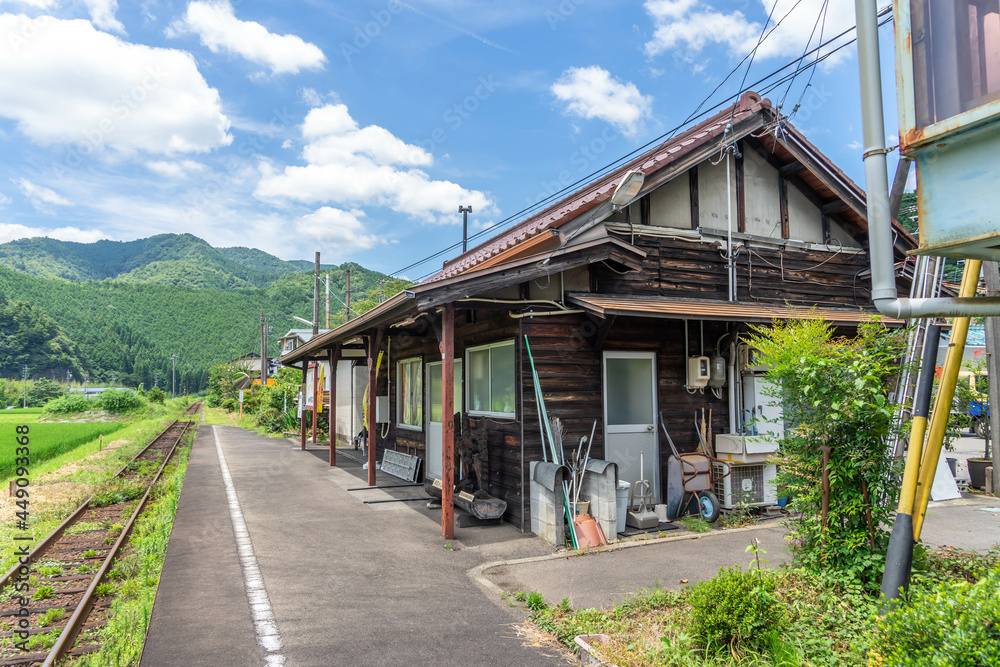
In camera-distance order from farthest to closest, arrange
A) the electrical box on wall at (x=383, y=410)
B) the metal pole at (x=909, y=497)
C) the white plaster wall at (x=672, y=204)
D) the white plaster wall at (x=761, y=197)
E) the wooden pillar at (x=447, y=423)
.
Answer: the electrical box on wall at (x=383, y=410) → the white plaster wall at (x=761, y=197) → the white plaster wall at (x=672, y=204) → the wooden pillar at (x=447, y=423) → the metal pole at (x=909, y=497)

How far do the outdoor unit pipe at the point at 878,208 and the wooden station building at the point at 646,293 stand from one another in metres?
3.58

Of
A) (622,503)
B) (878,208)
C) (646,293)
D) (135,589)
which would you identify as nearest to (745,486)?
(622,503)

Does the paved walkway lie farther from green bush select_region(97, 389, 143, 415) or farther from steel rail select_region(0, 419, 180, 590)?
green bush select_region(97, 389, 143, 415)

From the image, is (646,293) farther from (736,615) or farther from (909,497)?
(736,615)

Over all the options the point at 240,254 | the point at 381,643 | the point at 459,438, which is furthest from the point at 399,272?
the point at 240,254

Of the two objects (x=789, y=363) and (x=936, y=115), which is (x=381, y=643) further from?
(x=936, y=115)

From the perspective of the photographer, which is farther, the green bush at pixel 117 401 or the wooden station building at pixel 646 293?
the green bush at pixel 117 401

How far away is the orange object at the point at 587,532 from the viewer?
668 centimetres

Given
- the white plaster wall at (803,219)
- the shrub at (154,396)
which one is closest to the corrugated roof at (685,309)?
the white plaster wall at (803,219)

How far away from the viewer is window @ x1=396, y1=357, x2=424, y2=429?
11.7m

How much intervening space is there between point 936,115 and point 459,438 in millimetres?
7148

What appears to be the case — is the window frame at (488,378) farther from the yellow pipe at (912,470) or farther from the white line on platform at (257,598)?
the yellow pipe at (912,470)

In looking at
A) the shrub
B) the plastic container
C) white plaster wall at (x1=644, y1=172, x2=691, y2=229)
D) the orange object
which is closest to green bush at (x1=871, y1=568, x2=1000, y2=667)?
the orange object

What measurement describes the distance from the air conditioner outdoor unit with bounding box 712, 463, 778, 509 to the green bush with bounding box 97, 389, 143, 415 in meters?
37.2
